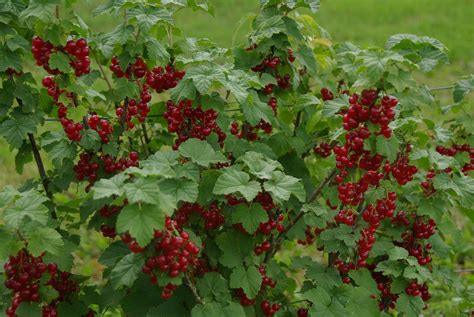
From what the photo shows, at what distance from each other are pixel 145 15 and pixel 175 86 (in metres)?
0.36

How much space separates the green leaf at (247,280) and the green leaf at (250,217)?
0.26m

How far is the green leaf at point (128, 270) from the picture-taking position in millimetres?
2293

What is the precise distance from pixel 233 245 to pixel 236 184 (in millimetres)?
463

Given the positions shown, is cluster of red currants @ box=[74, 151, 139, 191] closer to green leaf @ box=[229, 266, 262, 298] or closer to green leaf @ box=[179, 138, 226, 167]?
green leaf @ box=[179, 138, 226, 167]

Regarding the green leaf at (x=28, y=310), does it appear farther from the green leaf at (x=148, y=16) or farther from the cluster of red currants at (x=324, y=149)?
the cluster of red currants at (x=324, y=149)

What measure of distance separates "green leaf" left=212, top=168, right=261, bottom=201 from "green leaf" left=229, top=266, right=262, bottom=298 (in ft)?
1.51

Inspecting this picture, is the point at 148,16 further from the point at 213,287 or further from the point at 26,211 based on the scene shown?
the point at 213,287

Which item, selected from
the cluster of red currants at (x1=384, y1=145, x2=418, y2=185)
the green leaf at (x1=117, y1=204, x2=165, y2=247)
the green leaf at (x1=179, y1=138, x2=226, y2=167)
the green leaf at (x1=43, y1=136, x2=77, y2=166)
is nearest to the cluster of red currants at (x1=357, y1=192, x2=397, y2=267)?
the cluster of red currants at (x1=384, y1=145, x2=418, y2=185)

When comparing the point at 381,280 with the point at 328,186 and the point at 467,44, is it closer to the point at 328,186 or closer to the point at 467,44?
the point at 328,186

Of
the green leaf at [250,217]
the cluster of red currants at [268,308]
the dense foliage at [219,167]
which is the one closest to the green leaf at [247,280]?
the dense foliage at [219,167]

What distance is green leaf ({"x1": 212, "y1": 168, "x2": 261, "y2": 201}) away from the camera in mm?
2352

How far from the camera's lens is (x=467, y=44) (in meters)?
10.9

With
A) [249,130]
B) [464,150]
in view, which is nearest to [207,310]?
[249,130]

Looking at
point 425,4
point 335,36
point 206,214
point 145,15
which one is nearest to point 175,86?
point 145,15
